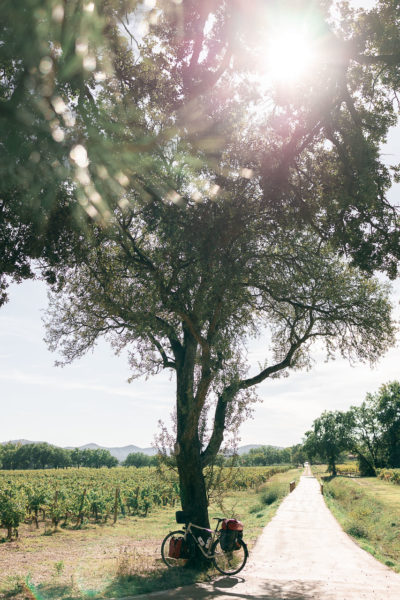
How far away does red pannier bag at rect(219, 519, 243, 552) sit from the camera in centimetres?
962

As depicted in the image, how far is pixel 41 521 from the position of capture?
24578 mm

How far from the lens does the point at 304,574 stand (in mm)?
9930

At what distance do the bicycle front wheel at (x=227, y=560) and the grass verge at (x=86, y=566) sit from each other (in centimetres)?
35

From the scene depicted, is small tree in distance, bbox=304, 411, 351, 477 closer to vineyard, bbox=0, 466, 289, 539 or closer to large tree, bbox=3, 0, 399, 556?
vineyard, bbox=0, 466, 289, 539

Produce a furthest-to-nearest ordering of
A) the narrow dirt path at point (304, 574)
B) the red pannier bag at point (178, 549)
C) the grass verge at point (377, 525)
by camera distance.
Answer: the grass verge at point (377, 525), the red pannier bag at point (178, 549), the narrow dirt path at point (304, 574)

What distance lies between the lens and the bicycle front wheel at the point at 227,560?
9.63 metres

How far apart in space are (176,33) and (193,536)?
36.9 ft

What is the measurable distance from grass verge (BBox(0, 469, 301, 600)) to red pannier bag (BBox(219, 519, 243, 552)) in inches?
27.4

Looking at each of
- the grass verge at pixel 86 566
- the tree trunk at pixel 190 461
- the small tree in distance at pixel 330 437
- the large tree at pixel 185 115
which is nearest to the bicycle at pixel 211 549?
the grass verge at pixel 86 566

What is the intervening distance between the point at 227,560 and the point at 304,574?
1.75 m

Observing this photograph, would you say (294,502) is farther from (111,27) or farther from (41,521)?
(111,27)

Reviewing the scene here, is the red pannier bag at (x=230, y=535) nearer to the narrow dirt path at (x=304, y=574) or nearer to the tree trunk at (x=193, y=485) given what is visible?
the narrow dirt path at (x=304, y=574)

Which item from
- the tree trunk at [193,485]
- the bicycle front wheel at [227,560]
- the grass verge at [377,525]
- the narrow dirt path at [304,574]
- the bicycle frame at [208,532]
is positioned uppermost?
the tree trunk at [193,485]

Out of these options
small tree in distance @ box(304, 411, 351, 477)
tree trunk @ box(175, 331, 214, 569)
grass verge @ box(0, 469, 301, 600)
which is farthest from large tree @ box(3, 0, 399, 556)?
small tree in distance @ box(304, 411, 351, 477)
